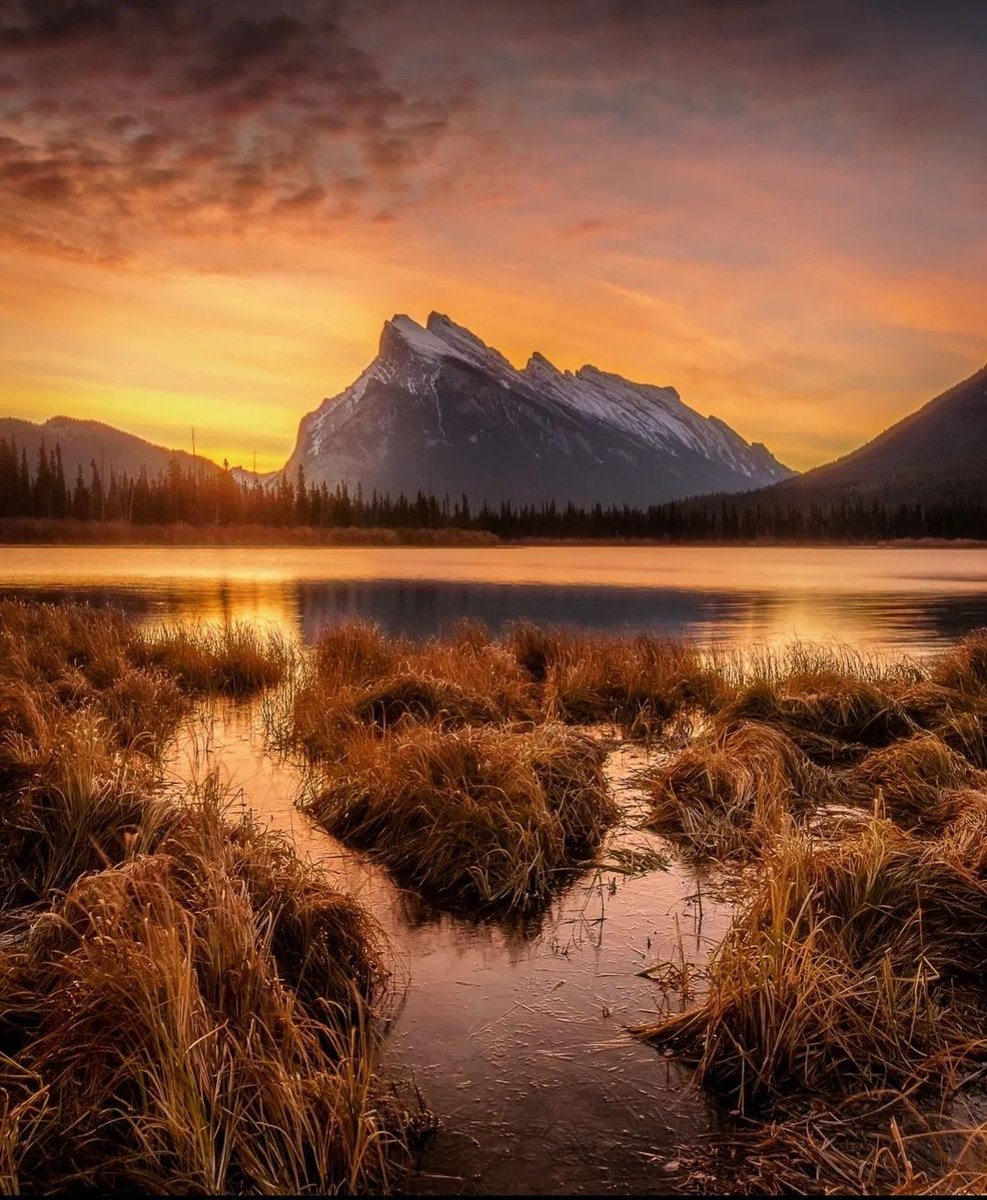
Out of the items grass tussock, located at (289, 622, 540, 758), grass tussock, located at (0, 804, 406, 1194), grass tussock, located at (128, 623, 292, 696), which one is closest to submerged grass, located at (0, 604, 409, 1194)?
grass tussock, located at (0, 804, 406, 1194)

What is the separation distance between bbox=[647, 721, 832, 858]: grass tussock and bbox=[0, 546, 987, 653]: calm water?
18805 millimetres

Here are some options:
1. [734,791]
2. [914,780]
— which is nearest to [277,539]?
[734,791]

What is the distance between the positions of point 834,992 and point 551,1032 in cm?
168

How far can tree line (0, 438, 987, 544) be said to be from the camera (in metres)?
149

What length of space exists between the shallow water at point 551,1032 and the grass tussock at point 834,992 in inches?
12.4

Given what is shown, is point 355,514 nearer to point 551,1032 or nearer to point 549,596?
point 549,596

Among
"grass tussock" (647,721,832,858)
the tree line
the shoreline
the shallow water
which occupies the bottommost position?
the shallow water

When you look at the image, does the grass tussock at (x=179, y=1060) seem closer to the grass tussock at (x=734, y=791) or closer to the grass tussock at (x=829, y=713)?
the grass tussock at (x=734, y=791)

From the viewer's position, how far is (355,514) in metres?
177

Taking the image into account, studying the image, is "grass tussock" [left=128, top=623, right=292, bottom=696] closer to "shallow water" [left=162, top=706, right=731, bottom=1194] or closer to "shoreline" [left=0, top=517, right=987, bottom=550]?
"shallow water" [left=162, top=706, right=731, bottom=1194]

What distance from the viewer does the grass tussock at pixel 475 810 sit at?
823cm

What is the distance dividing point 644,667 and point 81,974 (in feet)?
47.9

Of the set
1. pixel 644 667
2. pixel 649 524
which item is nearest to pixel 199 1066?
pixel 644 667

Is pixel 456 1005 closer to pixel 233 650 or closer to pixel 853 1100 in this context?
pixel 853 1100
